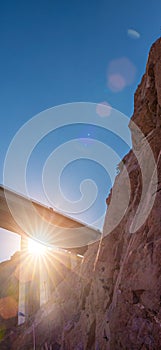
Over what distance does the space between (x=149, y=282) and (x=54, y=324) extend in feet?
27.7

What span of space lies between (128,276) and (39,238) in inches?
884

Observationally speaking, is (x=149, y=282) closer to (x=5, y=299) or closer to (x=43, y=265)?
(x=43, y=265)

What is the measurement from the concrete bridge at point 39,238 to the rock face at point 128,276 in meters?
11.6

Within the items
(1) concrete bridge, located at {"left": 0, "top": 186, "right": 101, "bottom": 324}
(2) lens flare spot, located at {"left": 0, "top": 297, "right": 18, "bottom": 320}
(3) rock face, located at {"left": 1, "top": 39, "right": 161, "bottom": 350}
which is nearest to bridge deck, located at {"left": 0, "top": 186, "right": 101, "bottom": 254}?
(1) concrete bridge, located at {"left": 0, "top": 186, "right": 101, "bottom": 324}

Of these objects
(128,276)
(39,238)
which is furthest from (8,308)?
(128,276)

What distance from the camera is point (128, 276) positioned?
5812 mm

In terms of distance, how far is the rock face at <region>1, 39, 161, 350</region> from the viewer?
5098 millimetres

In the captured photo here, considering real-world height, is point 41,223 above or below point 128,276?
above

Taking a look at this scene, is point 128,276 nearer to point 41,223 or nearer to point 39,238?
point 41,223

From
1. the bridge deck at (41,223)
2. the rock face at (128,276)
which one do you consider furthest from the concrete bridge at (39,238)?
the rock face at (128,276)

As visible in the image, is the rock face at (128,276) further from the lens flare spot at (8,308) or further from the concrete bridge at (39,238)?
the lens flare spot at (8,308)

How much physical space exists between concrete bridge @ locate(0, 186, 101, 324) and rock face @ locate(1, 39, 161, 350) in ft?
38.2

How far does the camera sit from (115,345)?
545cm

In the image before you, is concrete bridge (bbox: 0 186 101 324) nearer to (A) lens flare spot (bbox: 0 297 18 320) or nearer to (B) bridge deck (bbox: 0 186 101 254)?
(B) bridge deck (bbox: 0 186 101 254)
